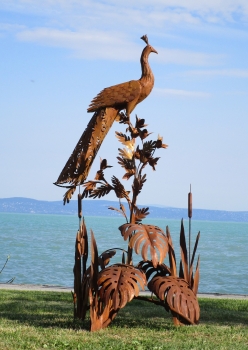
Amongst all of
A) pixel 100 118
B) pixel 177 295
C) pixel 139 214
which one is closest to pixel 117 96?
pixel 100 118

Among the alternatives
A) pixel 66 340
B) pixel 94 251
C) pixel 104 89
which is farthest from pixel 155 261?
pixel 104 89

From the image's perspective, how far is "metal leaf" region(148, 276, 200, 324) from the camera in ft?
23.4

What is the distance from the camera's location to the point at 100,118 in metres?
7.47

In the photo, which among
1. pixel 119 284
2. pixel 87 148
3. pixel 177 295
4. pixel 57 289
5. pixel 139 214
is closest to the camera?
pixel 119 284

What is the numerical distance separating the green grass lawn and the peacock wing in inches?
92.5

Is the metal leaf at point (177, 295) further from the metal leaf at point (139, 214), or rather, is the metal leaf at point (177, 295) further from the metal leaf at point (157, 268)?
the metal leaf at point (139, 214)

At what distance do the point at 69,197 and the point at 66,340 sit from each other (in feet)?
5.61

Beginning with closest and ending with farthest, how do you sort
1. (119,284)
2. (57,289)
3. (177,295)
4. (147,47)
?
(119,284), (177,295), (147,47), (57,289)

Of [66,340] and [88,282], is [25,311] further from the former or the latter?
[66,340]

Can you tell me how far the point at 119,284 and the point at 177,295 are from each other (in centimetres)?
62

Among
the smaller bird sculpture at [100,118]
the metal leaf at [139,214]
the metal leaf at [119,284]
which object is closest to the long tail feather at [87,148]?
the smaller bird sculpture at [100,118]

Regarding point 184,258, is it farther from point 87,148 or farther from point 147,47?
point 147,47

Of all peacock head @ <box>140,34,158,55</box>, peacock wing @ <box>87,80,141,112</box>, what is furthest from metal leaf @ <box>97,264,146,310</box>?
peacock head @ <box>140,34,158,55</box>

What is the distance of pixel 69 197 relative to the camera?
305 inches
